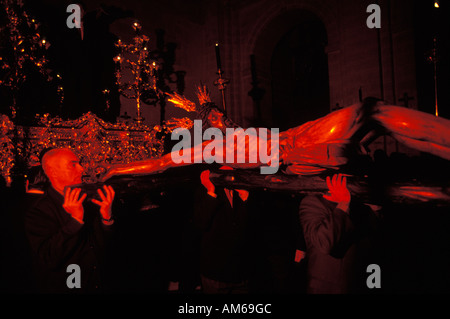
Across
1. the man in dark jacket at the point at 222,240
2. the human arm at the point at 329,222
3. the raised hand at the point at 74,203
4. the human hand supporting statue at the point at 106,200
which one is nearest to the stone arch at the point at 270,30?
the man in dark jacket at the point at 222,240

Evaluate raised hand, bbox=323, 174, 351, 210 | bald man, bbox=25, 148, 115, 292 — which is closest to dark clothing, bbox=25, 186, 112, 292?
bald man, bbox=25, 148, 115, 292

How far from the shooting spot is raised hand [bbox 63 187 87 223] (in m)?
1.78

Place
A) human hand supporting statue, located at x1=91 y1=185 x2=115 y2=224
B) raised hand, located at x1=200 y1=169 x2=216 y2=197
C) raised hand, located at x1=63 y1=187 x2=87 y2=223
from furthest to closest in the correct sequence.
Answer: raised hand, located at x1=200 y1=169 x2=216 y2=197 < human hand supporting statue, located at x1=91 y1=185 x2=115 y2=224 < raised hand, located at x1=63 y1=187 x2=87 y2=223

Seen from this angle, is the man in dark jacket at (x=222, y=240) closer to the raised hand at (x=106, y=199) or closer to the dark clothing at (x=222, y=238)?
the dark clothing at (x=222, y=238)

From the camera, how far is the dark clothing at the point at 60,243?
1.82 metres

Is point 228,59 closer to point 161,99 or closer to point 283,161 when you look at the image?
point 161,99

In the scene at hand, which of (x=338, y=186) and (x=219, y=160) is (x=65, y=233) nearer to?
(x=219, y=160)

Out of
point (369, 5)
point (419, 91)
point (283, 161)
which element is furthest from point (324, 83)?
point (283, 161)

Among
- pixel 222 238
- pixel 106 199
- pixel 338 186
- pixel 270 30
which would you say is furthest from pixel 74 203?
pixel 270 30

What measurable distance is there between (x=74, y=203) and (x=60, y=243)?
0.96 feet

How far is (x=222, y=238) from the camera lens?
7.86ft

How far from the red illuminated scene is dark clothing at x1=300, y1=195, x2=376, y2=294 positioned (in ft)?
0.03

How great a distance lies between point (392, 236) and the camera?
7.80 feet

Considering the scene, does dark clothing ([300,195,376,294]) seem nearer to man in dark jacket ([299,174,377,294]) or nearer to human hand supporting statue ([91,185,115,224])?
man in dark jacket ([299,174,377,294])
